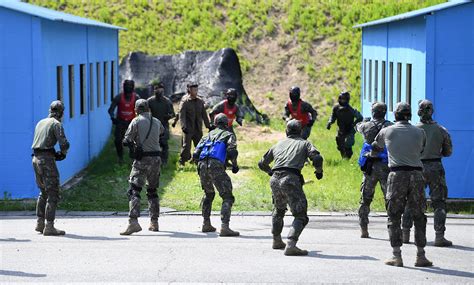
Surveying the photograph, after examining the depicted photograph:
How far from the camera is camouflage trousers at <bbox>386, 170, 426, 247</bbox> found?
1271 centimetres

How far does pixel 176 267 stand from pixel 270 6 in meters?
37.5

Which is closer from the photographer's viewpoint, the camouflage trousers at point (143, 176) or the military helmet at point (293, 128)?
the military helmet at point (293, 128)

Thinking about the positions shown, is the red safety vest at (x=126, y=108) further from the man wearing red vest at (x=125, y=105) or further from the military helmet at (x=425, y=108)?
the military helmet at (x=425, y=108)

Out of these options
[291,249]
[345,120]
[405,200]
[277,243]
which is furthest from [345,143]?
[405,200]

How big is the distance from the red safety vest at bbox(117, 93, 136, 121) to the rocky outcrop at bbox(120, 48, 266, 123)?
11.8 m

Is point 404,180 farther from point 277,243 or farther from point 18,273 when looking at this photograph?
point 18,273

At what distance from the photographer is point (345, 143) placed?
2461 centimetres

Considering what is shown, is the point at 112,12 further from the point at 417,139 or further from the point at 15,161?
the point at 417,139

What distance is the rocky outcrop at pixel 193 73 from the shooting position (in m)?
35.8

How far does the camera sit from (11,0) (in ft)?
66.4

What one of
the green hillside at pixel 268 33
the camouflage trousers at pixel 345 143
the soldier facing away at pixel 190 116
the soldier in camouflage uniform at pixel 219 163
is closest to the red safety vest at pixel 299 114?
the soldier facing away at pixel 190 116

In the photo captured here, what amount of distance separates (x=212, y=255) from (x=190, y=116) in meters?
10.6

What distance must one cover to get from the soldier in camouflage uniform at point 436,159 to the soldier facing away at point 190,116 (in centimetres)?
971

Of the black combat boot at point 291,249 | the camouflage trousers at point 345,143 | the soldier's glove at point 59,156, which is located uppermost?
the soldier's glove at point 59,156
